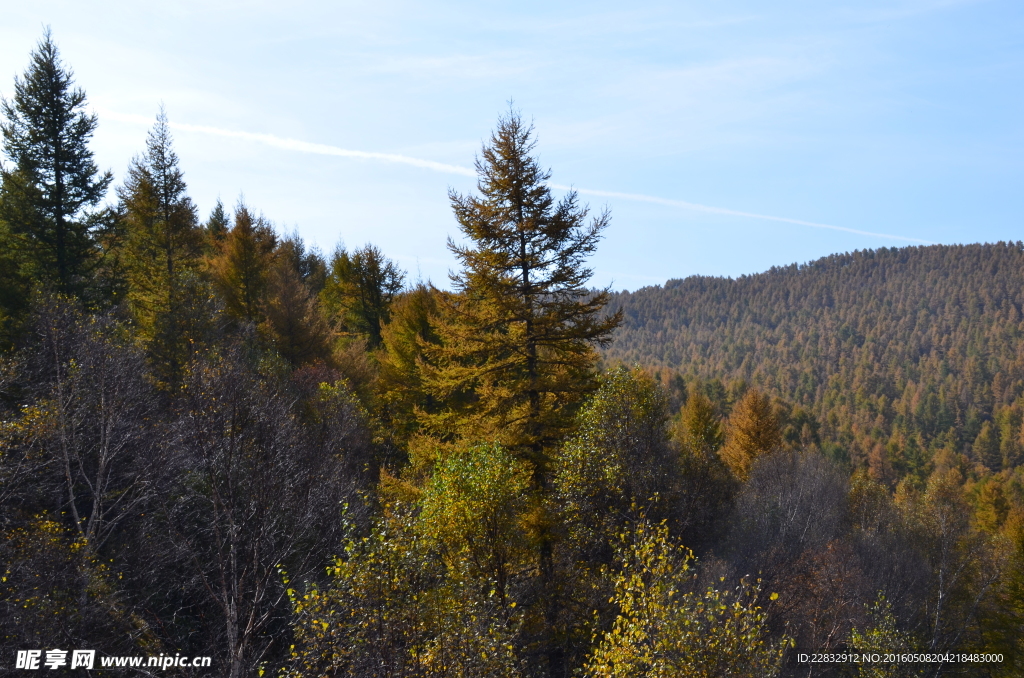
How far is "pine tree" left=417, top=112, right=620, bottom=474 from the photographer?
18.9 m

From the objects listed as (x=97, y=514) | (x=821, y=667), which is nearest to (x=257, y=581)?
(x=97, y=514)

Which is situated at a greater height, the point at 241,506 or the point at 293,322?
the point at 293,322

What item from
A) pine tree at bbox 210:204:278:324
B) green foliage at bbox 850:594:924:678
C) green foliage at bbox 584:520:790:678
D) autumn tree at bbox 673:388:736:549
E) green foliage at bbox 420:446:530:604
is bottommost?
green foliage at bbox 850:594:924:678

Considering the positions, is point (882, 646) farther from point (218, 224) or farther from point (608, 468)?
point (218, 224)

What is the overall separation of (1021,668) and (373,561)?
33968mm

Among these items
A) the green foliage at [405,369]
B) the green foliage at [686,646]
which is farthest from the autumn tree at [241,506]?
the green foliage at [405,369]

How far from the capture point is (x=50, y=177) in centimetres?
2438

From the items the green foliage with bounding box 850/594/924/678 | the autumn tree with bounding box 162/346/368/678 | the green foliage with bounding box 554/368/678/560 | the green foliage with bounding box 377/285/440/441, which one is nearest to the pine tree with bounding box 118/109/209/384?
the autumn tree with bounding box 162/346/368/678

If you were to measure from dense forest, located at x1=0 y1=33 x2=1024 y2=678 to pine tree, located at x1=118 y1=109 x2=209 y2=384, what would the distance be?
126 mm

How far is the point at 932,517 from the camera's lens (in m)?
47.2

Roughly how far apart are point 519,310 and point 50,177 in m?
19.0

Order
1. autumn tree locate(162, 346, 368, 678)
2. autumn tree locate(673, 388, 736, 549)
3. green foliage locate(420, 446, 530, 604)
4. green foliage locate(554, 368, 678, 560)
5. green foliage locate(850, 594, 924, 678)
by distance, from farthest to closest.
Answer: autumn tree locate(673, 388, 736, 549)
green foliage locate(850, 594, 924, 678)
green foliage locate(554, 368, 678, 560)
green foliage locate(420, 446, 530, 604)
autumn tree locate(162, 346, 368, 678)

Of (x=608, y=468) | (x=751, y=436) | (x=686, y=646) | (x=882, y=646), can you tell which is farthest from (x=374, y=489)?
(x=751, y=436)

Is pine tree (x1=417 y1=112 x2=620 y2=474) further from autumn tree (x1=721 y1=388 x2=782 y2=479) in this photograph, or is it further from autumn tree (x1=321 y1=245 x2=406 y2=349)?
autumn tree (x1=721 y1=388 x2=782 y2=479)
